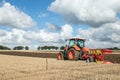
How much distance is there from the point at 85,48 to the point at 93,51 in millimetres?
1986

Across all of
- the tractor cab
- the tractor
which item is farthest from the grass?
the tractor cab

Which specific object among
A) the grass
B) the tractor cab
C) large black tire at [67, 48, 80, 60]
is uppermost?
the tractor cab

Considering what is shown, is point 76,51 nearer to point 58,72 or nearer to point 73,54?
point 73,54

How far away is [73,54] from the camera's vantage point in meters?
28.9

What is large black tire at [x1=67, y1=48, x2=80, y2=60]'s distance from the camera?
1121 inches

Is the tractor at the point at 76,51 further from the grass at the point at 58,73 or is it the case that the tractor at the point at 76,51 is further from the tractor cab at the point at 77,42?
the grass at the point at 58,73

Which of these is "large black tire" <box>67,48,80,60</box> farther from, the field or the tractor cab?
the field

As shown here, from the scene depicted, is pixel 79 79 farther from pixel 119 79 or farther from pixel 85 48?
pixel 85 48

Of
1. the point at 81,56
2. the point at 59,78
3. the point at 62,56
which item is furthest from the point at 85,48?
the point at 59,78

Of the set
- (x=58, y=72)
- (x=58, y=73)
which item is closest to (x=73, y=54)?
(x=58, y=72)

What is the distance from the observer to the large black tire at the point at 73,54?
93.5 feet

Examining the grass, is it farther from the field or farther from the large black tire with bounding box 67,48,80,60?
the large black tire with bounding box 67,48,80,60

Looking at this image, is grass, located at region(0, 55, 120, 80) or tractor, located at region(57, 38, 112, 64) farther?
tractor, located at region(57, 38, 112, 64)

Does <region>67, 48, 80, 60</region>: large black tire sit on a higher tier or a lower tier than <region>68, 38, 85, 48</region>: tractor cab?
lower
